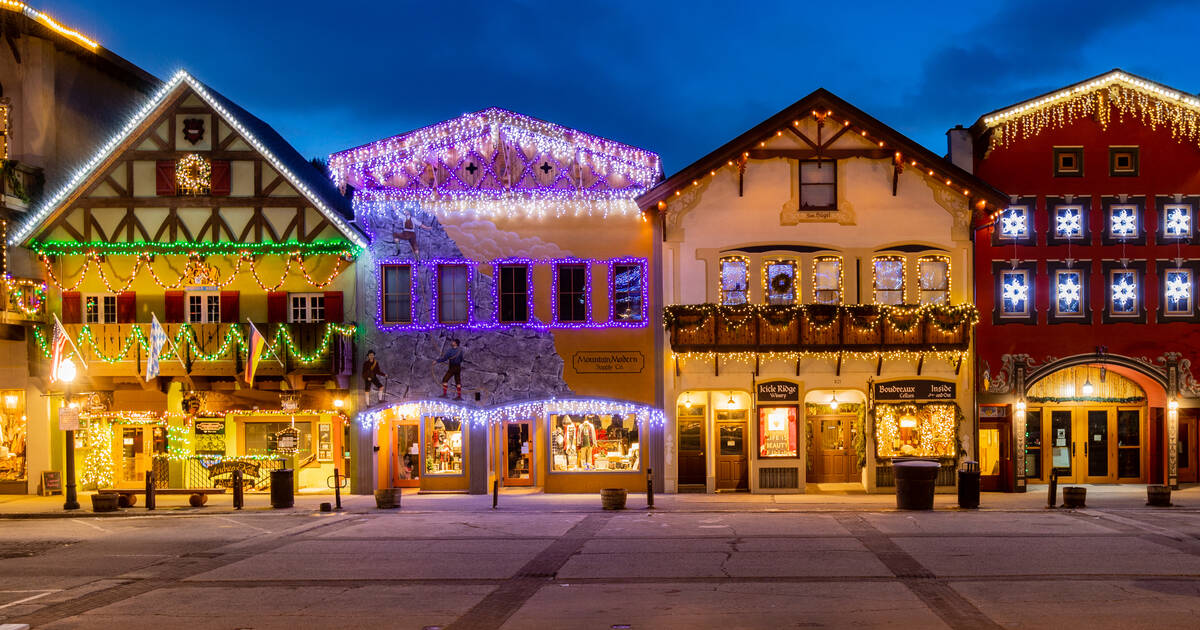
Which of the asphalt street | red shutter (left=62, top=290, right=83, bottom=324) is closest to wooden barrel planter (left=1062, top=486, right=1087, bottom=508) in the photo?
the asphalt street

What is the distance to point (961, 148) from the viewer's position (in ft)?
89.0

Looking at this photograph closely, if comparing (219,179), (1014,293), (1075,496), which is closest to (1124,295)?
(1014,293)

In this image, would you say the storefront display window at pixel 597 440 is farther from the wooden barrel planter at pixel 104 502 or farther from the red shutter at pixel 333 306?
the wooden barrel planter at pixel 104 502

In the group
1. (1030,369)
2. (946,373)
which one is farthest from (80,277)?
(1030,369)

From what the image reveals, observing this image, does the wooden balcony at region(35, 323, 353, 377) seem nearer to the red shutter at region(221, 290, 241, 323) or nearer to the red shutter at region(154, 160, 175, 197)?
the red shutter at region(221, 290, 241, 323)

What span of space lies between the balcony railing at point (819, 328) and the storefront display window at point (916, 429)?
162cm

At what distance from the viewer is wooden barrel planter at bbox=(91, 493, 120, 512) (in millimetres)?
23859

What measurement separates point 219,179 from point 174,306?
376 centimetres

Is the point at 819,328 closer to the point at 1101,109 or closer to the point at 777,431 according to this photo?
the point at 777,431

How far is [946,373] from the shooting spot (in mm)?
26406

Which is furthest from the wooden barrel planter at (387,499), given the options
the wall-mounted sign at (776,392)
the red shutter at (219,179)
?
the wall-mounted sign at (776,392)

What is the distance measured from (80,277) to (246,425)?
6.11 metres

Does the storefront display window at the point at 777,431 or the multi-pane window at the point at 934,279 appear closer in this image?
the storefront display window at the point at 777,431

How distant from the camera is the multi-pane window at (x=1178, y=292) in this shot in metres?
26.9
